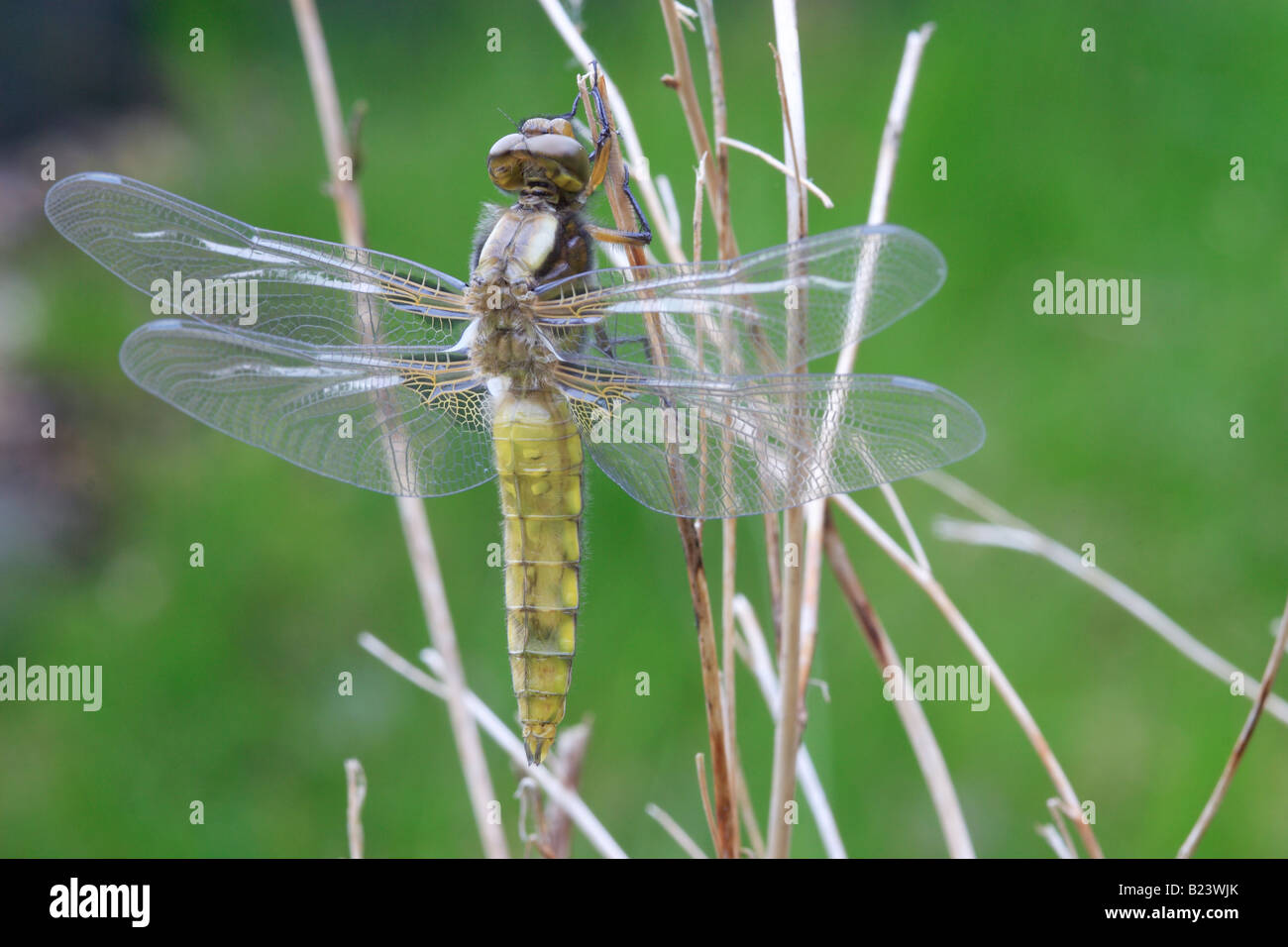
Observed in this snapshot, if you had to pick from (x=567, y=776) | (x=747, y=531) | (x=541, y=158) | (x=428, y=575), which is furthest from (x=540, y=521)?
(x=747, y=531)

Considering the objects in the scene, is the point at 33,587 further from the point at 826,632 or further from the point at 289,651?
the point at 826,632

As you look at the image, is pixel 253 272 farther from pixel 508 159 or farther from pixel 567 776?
pixel 567 776

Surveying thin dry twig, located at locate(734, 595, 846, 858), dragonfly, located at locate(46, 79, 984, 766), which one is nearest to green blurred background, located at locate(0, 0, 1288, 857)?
thin dry twig, located at locate(734, 595, 846, 858)

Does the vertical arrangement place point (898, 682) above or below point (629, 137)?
below

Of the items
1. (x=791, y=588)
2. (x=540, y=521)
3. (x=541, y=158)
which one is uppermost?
(x=541, y=158)

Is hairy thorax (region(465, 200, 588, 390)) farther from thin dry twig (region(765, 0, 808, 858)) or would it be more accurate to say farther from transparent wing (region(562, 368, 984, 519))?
thin dry twig (region(765, 0, 808, 858))

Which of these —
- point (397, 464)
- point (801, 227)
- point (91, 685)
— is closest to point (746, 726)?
point (397, 464)
